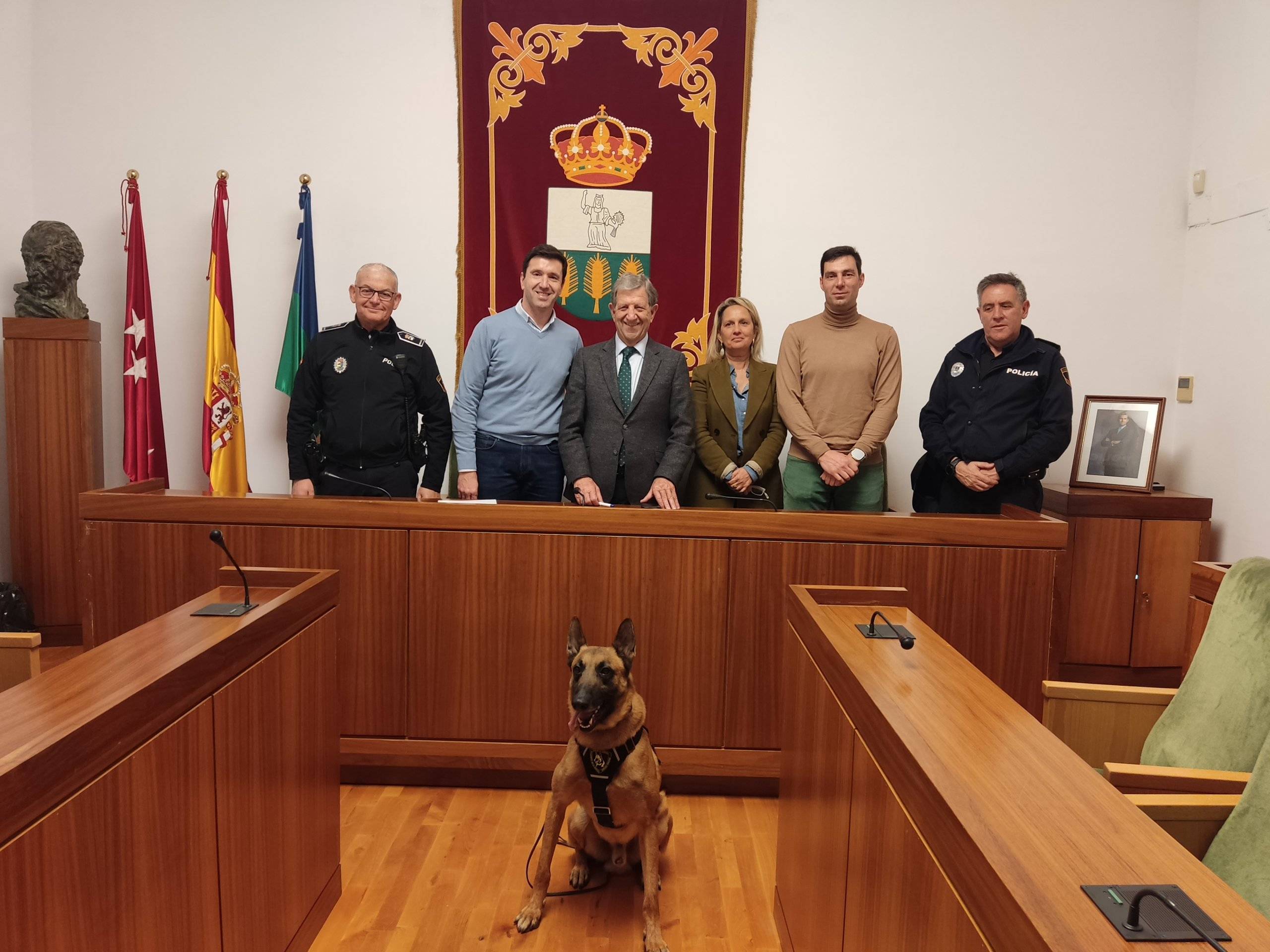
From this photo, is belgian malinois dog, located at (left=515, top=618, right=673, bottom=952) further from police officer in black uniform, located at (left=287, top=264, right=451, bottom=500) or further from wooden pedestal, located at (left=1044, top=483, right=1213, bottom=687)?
wooden pedestal, located at (left=1044, top=483, right=1213, bottom=687)

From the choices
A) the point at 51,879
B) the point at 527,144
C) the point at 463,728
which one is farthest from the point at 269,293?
the point at 51,879

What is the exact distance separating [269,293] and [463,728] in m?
2.93

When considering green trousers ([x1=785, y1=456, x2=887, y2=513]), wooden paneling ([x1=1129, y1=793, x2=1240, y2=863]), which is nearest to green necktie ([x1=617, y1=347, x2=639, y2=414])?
green trousers ([x1=785, y1=456, x2=887, y2=513])

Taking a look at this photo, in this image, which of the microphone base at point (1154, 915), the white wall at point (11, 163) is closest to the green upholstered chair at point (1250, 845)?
the microphone base at point (1154, 915)

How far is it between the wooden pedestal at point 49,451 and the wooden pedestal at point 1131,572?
481 cm

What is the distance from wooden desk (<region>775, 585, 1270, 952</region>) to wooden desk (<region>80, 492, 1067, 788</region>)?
818 mm

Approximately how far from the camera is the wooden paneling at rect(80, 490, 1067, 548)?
2.85 meters

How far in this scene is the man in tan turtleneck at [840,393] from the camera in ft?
11.8

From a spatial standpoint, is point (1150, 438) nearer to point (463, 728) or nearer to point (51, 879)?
point (463, 728)

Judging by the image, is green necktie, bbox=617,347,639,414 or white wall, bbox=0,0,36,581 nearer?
green necktie, bbox=617,347,639,414

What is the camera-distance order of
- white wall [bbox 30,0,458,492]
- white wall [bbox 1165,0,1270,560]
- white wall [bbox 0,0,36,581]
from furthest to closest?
white wall [bbox 30,0,458,492]
white wall [bbox 0,0,36,581]
white wall [bbox 1165,0,1270,560]

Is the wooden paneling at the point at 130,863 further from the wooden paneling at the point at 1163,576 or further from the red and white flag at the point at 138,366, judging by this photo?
the wooden paneling at the point at 1163,576

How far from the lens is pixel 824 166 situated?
4.68 meters

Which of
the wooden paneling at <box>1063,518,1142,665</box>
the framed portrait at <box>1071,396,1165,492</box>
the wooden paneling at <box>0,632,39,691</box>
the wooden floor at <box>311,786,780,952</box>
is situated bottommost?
the wooden floor at <box>311,786,780,952</box>
